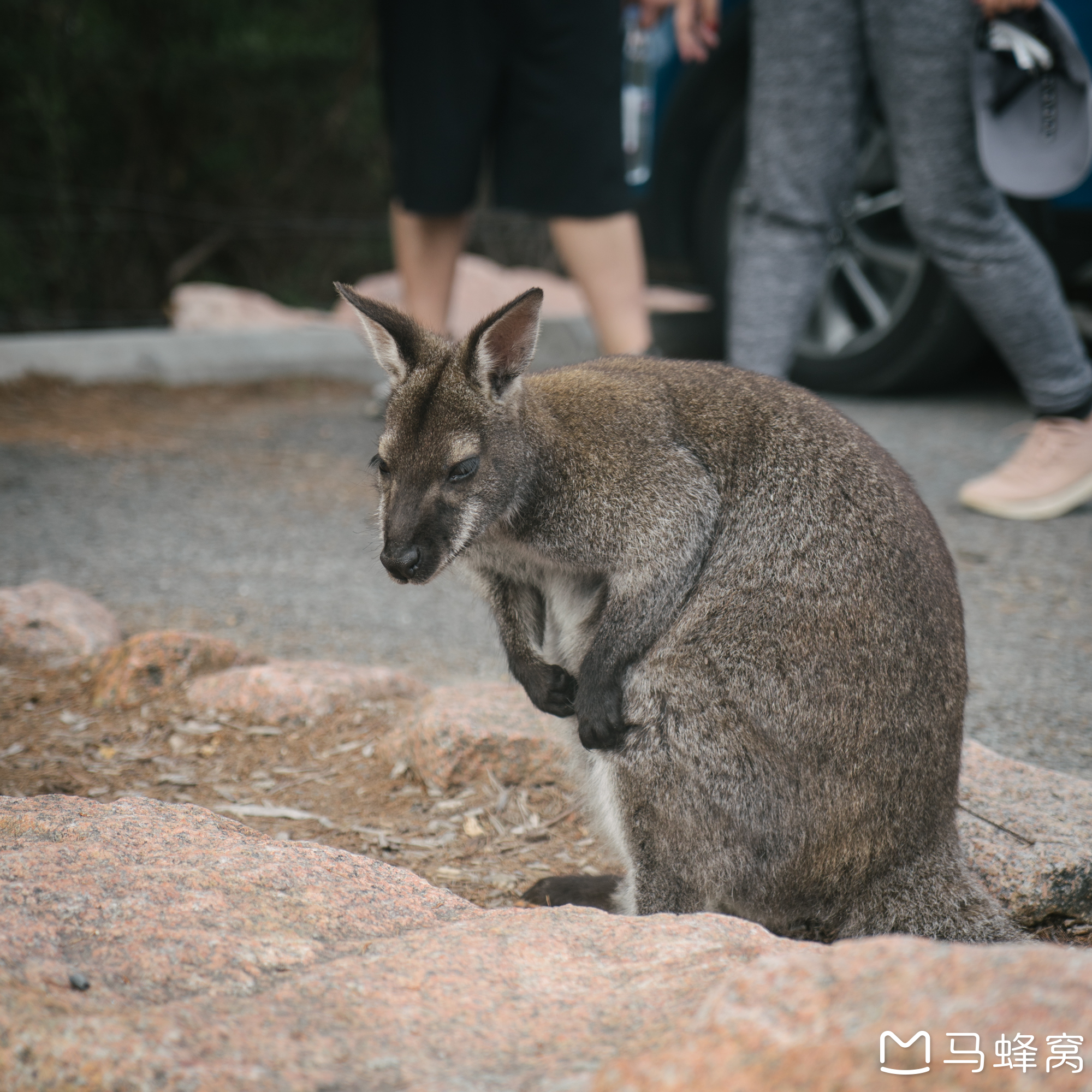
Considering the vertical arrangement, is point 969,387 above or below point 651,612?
below

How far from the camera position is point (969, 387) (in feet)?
24.0

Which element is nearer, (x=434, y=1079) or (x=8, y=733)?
(x=434, y=1079)

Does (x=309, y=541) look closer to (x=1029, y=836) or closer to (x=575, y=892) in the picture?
(x=575, y=892)

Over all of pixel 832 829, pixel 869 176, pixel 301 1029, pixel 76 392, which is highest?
pixel 869 176

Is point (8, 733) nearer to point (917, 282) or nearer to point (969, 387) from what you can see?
point (917, 282)

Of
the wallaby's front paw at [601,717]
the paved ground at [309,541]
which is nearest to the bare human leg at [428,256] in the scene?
the paved ground at [309,541]

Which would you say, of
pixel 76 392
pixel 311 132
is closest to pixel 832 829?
pixel 76 392

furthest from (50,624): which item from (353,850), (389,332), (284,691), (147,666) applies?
(389,332)

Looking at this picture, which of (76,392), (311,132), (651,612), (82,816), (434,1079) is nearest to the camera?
(434,1079)

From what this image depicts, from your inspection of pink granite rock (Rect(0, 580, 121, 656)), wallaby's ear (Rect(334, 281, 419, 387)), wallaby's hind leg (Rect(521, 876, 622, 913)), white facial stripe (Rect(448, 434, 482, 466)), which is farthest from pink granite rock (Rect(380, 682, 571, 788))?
pink granite rock (Rect(0, 580, 121, 656))

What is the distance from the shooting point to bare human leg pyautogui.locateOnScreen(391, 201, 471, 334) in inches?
222

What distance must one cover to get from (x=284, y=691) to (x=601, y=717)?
4.11 ft

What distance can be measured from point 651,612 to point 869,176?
15.0 feet

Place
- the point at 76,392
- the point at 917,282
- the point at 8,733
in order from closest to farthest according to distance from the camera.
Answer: the point at 8,733 → the point at 917,282 → the point at 76,392
